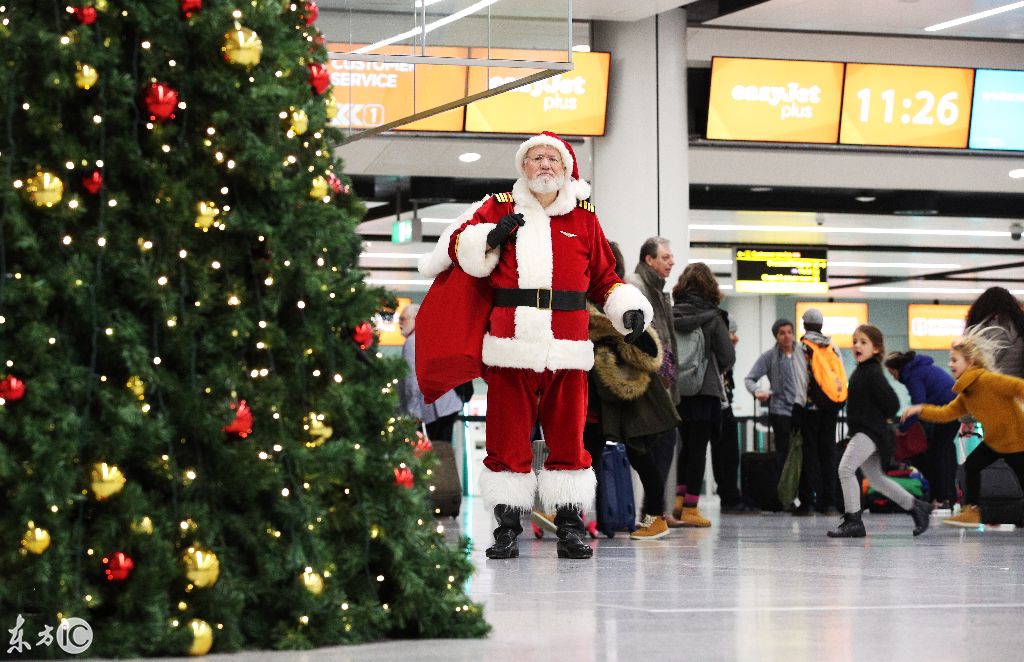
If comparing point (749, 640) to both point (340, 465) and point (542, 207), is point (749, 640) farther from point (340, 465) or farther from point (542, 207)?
point (542, 207)

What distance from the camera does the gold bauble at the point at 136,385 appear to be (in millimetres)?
3482

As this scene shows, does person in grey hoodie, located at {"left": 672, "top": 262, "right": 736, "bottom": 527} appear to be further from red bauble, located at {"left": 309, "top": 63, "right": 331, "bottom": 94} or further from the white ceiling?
red bauble, located at {"left": 309, "top": 63, "right": 331, "bottom": 94}

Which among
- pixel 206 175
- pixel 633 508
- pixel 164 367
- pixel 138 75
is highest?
pixel 138 75

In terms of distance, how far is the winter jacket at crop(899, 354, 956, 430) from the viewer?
1279 centimetres

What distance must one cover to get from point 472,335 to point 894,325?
27.4 meters

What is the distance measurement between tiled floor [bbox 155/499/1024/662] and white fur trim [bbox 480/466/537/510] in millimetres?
271

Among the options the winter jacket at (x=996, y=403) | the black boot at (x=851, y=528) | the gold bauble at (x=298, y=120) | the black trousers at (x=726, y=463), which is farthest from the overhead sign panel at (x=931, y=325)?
the gold bauble at (x=298, y=120)

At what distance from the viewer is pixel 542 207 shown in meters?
6.78

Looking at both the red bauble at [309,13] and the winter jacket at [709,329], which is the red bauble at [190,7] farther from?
the winter jacket at [709,329]

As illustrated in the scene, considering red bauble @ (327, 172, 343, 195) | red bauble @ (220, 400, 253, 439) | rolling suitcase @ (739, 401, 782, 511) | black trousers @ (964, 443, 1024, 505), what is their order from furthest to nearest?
1. rolling suitcase @ (739, 401, 782, 511)
2. black trousers @ (964, 443, 1024, 505)
3. red bauble @ (327, 172, 343, 195)
4. red bauble @ (220, 400, 253, 439)

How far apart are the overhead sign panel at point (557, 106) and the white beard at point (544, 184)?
488cm

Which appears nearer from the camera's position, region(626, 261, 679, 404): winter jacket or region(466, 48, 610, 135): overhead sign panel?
region(626, 261, 679, 404): winter jacket

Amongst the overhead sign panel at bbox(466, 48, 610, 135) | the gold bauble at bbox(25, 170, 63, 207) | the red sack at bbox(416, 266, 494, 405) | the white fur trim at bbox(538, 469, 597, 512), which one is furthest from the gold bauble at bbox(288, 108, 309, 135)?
the overhead sign panel at bbox(466, 48, 610, 135)

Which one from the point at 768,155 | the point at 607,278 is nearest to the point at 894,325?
the point at 768,155
